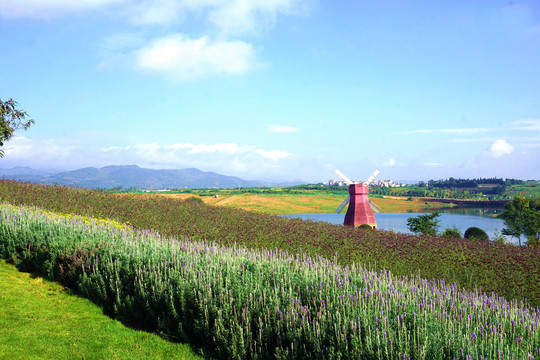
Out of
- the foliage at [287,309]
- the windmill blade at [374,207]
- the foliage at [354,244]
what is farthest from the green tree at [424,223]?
the foliage at [287,309]

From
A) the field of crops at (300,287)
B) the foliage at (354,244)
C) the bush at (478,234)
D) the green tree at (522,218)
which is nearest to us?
the field of crops at (300,287)

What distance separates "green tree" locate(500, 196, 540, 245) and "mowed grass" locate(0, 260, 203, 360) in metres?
25.2

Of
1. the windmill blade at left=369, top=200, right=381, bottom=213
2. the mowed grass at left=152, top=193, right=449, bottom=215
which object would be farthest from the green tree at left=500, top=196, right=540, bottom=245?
the mowed grass at left=152, top=193, right=449, bottom=215

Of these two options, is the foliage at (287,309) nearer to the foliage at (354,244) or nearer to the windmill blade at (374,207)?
the foliage at (354,244)

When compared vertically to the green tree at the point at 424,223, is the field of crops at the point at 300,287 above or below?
above

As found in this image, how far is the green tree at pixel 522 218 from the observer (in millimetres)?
22772

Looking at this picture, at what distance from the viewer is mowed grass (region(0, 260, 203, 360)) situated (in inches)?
184

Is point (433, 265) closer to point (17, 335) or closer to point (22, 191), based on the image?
point (17, 335)

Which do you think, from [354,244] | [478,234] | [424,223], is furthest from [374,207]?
[354,244]

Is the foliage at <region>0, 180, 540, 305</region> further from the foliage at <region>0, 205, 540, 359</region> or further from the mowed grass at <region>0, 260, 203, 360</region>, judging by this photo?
the mowed grass at <region>0, 260, 203, 360</region>

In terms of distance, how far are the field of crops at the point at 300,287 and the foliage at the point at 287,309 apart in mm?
22

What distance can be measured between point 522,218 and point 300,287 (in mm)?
24111

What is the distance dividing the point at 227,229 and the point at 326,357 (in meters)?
8.32

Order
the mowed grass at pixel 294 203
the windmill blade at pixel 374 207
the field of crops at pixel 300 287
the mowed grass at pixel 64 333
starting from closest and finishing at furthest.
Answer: the field of crops at pixel 300 287, the mowed grass at pixel 64 333, the windmill blade at pixel 374 207, the mowed grass at pixel 294 203
